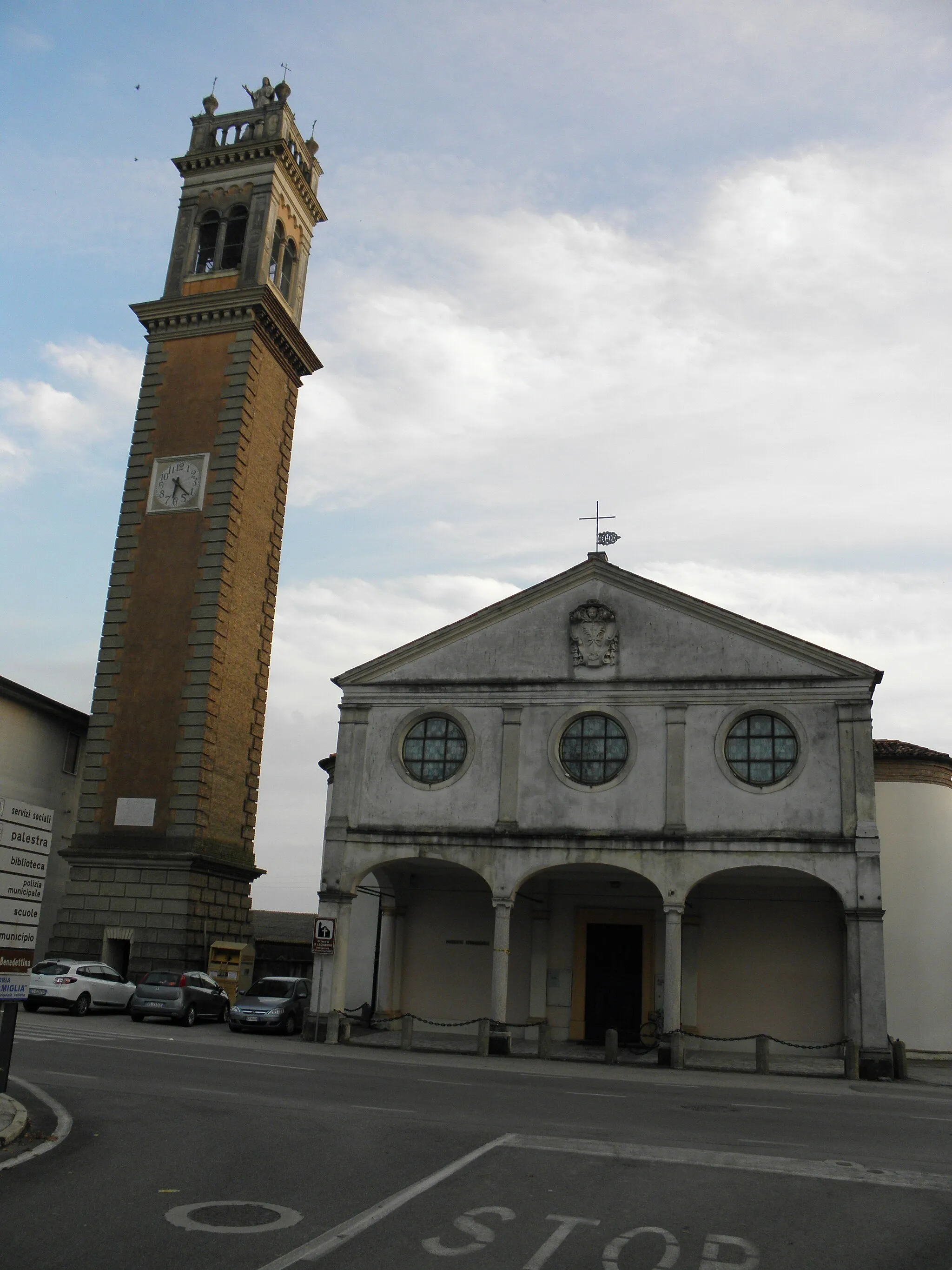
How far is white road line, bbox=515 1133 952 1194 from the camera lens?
392 inches

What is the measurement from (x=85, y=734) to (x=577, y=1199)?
3486cm

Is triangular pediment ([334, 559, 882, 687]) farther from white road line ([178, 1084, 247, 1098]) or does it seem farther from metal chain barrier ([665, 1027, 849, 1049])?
white road line ([178, 1084, 247, 1098])

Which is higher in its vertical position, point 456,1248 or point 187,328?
point 187,328

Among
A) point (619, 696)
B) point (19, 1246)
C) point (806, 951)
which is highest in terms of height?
point (619, 696)

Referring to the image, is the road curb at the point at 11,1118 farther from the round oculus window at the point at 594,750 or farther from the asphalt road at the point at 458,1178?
the round oculus window at the point at 594,750

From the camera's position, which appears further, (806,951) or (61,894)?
(61,894)

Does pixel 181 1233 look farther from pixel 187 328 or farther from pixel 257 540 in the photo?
pixel 187 328

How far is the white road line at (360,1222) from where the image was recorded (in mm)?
6965

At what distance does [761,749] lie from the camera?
78.7 ft

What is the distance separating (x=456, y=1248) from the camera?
7324mm

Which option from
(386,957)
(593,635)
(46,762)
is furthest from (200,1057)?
(46,762)

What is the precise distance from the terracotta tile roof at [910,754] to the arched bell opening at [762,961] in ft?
13.1

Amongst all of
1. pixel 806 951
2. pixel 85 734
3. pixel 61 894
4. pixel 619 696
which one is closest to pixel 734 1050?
pixel 806 951

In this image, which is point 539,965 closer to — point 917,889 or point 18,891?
point 917,889
